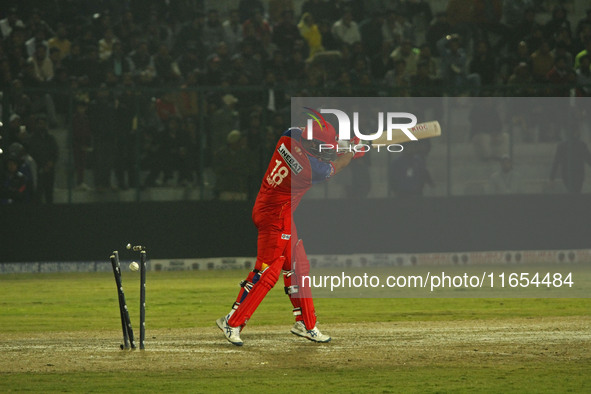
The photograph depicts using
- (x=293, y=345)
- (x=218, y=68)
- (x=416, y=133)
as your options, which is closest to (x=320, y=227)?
(x=218, y=68)

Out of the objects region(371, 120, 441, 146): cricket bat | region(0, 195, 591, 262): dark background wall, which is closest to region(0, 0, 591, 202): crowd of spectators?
region(0, 195, 591, 262): dark background wall

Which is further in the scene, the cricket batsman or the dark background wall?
the dark background wall

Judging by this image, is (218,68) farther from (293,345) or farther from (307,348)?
(307,348)

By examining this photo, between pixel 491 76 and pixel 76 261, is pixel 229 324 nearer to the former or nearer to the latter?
pixel 76 261

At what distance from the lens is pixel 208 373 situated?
974 cm

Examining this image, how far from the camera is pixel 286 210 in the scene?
11109 millimetres

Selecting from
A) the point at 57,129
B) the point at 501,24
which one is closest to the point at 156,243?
the point at 57,129

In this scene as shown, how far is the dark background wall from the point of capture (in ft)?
63.1

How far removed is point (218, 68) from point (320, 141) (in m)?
10.9

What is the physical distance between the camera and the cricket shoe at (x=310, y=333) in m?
11.4

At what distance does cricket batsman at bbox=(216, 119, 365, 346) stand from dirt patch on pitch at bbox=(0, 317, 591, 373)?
51 centimetres

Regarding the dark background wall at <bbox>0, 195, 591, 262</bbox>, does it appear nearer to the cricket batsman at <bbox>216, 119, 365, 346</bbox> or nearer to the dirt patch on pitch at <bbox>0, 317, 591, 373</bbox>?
the dirt patch on pitch at <bbox>0, 317, 591, 373</bbox>

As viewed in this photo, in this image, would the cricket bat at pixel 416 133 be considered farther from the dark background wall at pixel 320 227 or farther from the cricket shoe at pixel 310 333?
the dark background wall at pixel 320 227

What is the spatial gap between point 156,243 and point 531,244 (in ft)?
24.6
